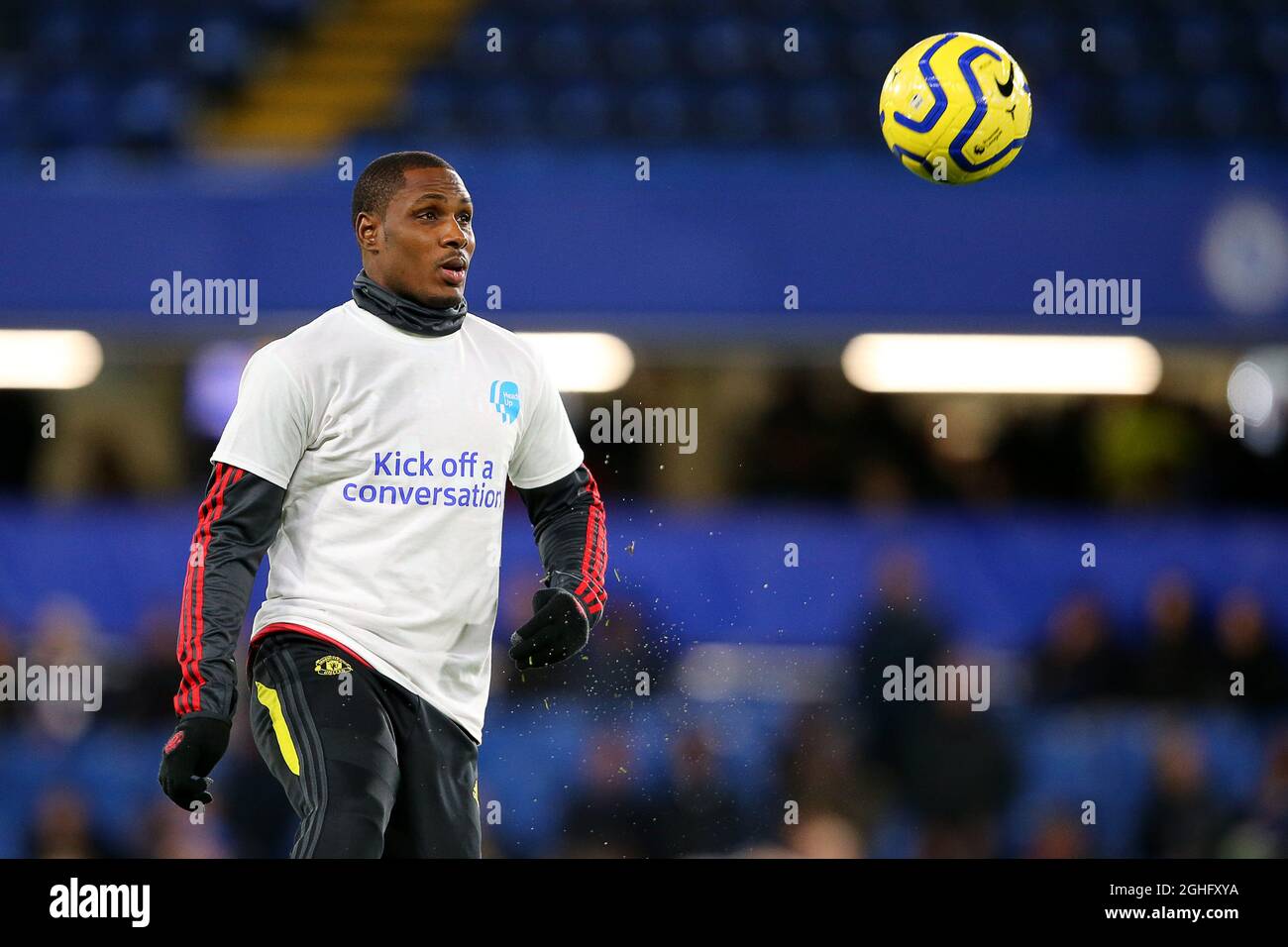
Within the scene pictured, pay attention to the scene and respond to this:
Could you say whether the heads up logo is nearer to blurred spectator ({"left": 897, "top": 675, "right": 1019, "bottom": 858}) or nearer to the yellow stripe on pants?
the yellow stripe on pants

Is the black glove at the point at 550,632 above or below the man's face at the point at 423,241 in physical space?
below

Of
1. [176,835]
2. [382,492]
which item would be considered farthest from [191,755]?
[176,835]

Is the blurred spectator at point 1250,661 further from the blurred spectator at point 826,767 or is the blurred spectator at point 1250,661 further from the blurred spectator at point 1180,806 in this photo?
the blurred spectator at point 826,767

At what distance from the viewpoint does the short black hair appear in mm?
4473

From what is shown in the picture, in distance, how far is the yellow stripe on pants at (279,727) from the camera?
13.3 ft

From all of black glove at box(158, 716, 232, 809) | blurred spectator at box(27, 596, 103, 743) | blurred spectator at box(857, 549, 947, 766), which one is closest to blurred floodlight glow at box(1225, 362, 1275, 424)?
blurred spectator at box(857, 549, 947, 766)

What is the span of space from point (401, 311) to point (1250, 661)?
5764mm

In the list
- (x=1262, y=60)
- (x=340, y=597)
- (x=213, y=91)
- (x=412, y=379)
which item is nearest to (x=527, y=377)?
(x=412, y=379)

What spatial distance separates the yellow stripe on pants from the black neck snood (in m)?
0.94

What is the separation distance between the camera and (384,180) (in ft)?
14.7

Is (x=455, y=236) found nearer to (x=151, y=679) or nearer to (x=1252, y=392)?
(x=151, y=679)

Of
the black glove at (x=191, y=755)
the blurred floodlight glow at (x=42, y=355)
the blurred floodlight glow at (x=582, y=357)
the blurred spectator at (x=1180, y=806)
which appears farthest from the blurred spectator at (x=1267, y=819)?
the blurred floodlight glow at (x=42, y=355)

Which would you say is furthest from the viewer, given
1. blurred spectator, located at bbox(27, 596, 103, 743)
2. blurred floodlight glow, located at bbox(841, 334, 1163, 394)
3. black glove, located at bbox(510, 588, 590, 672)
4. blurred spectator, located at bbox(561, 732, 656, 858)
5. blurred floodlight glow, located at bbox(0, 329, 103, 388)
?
blurred floodlight glow, located at bbox(841, 334, 1163, 394)

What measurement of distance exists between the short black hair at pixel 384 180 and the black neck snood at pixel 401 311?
0.19 m
